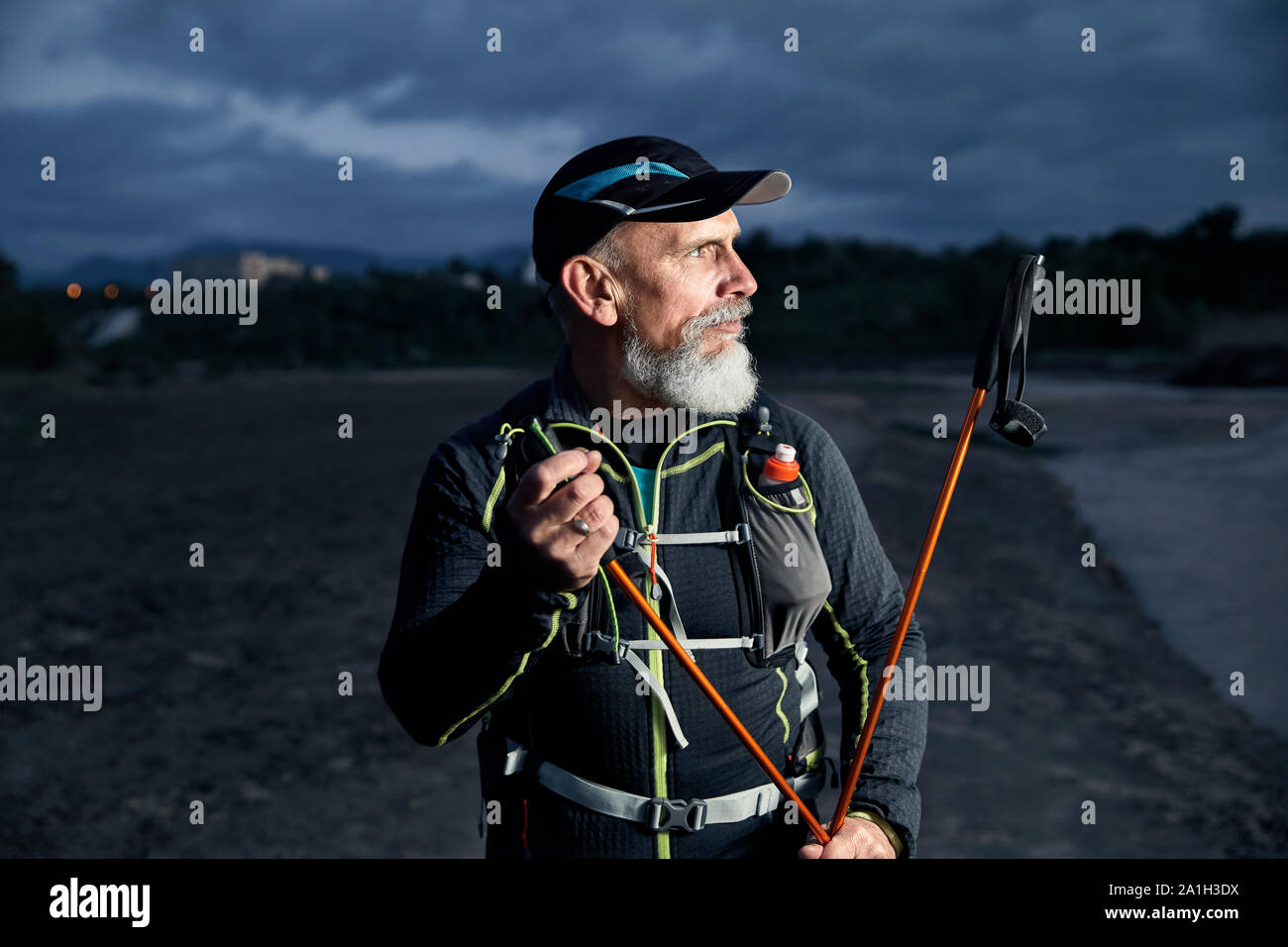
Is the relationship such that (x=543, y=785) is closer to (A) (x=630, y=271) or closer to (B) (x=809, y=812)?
(B) (x=809, y=812)

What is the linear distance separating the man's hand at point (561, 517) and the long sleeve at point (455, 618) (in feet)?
0.25

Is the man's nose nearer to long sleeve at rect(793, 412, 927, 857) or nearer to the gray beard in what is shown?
the gray beard

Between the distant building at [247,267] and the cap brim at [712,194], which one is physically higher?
the distant building at [247,267]

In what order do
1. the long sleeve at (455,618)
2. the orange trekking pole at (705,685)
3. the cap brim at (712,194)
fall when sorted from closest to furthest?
the long sleeve at (455,618), the orange trekking pole at (705,685), the cap brim at (712,194)

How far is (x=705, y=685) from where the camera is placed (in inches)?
81.1

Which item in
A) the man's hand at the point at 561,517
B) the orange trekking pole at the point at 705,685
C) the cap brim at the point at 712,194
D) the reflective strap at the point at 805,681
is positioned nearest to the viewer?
the man's hand at the point at 561,517

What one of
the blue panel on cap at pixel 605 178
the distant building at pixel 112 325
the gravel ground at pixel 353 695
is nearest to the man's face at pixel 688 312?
the blue panel on cap at pixel 605 178

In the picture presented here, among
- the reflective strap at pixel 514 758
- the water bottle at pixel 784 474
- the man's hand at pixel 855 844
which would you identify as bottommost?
the man's hand at pixel 855 844

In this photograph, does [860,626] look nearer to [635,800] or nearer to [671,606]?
[671,606]

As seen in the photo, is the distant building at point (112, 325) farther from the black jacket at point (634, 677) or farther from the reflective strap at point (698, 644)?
the reflective strap at point (698, 644)

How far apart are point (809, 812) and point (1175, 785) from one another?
202 inches

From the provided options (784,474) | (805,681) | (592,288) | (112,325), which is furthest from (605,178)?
(112,325)

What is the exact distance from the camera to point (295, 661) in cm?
852

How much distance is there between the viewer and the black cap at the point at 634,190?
2156mm
